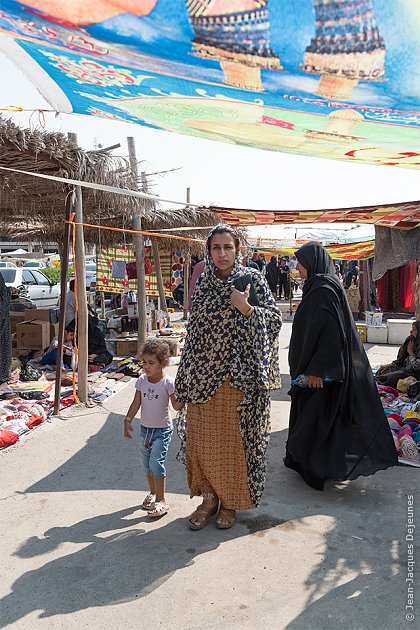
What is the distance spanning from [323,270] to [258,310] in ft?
3.65

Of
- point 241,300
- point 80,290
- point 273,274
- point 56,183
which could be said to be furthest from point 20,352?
point 273,274

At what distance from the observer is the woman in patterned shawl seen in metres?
3.02

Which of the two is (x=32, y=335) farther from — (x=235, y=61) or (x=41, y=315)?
(x=235, y=61)

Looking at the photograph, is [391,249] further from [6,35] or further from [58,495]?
[6,35]

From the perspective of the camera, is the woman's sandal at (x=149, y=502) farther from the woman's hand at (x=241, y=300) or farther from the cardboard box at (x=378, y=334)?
the cardboard box at (x=378, y=334)

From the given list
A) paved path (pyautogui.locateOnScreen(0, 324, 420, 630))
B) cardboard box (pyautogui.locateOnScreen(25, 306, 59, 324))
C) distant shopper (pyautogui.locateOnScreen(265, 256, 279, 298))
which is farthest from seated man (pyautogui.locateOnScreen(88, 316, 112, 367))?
distant shopper (pyautogui.locateOnScreen(265, 256, 279, 298))

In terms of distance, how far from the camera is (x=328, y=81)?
257 cm

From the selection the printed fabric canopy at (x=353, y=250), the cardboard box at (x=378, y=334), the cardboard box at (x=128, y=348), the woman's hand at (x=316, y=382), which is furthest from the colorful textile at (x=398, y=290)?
the woman's hand at (x=316, y=382)

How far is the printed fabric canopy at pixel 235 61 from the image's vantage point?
2049mm

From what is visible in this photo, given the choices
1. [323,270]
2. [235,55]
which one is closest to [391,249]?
[323,270]

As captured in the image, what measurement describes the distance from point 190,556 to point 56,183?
4.63 m

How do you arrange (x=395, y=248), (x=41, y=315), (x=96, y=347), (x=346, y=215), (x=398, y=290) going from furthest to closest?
(x=398, y=290) → (x=41, y=315) → (x=96, y=347) → (x=395, y=248) → (x=346, y=215)

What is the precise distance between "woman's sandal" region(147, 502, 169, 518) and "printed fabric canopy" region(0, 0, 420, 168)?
2.49m

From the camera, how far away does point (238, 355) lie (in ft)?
9.86
